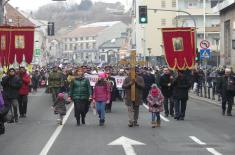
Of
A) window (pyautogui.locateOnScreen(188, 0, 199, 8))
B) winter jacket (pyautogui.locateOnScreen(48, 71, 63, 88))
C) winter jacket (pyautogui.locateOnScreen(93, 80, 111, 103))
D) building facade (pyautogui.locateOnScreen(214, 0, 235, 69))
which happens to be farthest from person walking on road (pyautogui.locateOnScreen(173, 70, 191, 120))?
window (pyautogui.locateOnScreen(188, 0, 199, 8))

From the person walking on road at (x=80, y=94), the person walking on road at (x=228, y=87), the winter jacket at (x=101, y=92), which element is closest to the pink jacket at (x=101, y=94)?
the winter jacket at (x=101, y=92)

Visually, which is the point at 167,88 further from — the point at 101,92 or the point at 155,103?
the point at 155,103

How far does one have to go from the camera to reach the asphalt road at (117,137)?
1470 centimetres

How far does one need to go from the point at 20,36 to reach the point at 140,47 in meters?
96.5

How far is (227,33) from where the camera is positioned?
49438mm

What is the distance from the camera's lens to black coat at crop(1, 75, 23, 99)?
22.3 m

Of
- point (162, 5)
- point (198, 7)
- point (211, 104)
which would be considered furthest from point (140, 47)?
point (211, 104)

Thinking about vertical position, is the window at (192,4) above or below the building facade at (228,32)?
above

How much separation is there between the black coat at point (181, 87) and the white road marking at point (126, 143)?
624 cm

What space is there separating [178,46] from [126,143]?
1017 centimetres

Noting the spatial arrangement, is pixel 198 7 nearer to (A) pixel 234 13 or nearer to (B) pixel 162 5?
(B) pixel 162 5

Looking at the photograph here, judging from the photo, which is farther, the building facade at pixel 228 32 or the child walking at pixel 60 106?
the building facade at pixel 228 32

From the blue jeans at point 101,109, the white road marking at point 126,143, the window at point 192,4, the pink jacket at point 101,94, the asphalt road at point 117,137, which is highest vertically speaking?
the window at point 192,4

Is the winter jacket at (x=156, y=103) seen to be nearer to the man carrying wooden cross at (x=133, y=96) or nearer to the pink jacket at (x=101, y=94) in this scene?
the man carrying wooden cross at (x=133, y=96)
